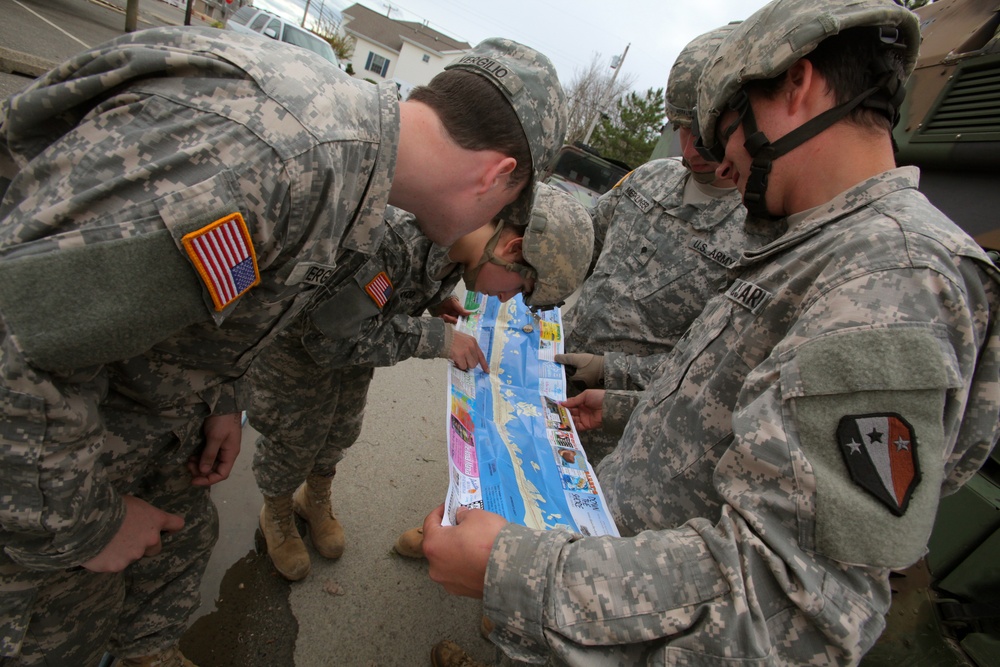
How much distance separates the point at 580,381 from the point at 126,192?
1.89 meters

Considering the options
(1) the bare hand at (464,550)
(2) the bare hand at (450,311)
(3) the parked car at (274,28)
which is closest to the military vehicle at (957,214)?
(1) the bare hand at (464,550)

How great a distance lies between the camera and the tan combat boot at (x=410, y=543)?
7.86ft

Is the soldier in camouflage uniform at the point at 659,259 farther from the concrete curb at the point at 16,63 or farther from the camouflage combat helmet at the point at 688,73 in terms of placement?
the concrete curb at the point at 16,63

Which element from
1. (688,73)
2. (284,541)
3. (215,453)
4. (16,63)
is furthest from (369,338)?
(16,63)

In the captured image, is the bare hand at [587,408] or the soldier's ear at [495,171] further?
the bare hand at [587,408]

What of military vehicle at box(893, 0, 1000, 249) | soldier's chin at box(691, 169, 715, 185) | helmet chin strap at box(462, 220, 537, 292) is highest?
military vehicle at box(893, 0, 1000, 249)

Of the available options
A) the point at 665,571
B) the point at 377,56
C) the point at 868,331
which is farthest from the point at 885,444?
the point at 377,56

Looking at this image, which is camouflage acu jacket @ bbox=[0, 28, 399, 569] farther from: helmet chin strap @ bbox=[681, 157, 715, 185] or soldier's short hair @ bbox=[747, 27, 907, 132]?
helmet chin strap @ bbox=[681, 157, 715, 185]

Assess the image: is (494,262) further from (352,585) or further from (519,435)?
(352,585)

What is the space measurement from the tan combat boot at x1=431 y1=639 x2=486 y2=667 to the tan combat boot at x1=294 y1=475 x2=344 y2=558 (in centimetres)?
63

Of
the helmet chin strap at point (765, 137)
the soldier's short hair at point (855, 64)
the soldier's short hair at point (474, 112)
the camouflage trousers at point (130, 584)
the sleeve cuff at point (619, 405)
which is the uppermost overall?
the soldier's short hair at point (855, 64)

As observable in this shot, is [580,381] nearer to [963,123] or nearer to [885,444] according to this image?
[885,444]

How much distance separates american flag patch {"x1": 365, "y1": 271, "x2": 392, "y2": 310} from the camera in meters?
1.62

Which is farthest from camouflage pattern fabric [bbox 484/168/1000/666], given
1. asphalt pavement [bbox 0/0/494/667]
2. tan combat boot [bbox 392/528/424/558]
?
tan combat boot [bbox 392/528/424/558]
